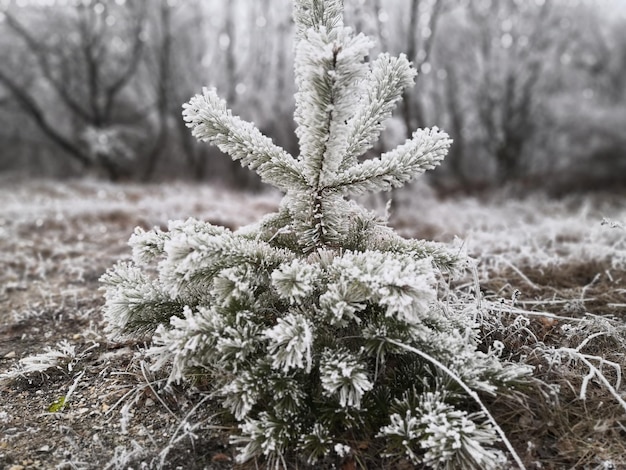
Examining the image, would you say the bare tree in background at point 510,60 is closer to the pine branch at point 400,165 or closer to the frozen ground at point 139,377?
the frozen ground at point 139,377

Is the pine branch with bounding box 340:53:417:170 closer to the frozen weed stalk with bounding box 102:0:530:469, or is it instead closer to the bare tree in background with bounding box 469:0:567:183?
the frozen weed stalk with bounding box 102:0:530:469

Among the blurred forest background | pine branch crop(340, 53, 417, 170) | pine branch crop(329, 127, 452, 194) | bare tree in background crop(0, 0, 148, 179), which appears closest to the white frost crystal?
pine branch crop(329, 127, 452, 194)

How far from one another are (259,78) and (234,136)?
42.1 feet

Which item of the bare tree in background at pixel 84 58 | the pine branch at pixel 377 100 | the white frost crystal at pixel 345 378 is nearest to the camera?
the white frost crystal at pixel 345 378

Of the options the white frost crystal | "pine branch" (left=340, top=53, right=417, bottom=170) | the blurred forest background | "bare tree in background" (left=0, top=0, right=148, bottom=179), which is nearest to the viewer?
the white frost crystal

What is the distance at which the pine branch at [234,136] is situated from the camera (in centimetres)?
176

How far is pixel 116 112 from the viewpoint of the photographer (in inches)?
591

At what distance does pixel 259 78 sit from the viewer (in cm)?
1380

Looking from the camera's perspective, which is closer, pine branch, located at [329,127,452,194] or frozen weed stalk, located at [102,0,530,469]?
frozen weed stalk, located at [102,0,530,469]

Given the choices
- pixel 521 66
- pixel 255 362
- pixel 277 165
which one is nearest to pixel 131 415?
pixel 255 362

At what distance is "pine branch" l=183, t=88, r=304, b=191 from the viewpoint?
176 cm

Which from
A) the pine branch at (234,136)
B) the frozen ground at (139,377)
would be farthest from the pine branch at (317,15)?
the frozen ground at (139,377)

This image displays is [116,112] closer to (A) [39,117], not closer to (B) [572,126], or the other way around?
(A) [39,117]

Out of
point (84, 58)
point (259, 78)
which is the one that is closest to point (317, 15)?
point (84, 58)
